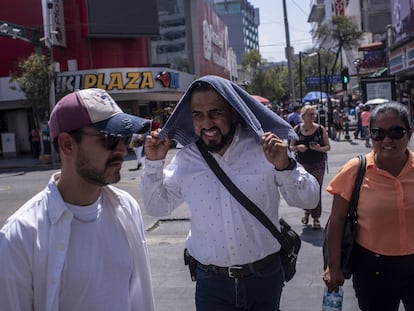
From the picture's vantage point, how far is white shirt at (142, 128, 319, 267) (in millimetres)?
2770

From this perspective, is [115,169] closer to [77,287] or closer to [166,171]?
[77,287]

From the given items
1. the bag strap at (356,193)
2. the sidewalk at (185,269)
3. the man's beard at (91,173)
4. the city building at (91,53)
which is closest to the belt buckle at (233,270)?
the bag strap at (356,193)

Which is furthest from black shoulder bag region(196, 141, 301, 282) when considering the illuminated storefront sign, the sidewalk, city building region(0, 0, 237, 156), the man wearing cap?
the illuminated storefront sign

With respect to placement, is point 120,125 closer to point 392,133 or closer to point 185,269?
point 392,133

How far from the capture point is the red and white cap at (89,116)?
6.62 feet

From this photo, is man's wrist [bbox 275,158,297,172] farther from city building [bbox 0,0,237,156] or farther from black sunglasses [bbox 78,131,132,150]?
city building [bbox 0,0,237,156]

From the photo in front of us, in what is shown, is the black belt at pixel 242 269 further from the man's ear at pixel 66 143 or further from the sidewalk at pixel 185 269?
the sidewalk at pixel 185 269

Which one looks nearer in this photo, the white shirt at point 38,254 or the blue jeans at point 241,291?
the white shirt at point 38,254

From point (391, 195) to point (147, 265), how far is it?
1.56 meters

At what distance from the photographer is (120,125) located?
2066 millimetres

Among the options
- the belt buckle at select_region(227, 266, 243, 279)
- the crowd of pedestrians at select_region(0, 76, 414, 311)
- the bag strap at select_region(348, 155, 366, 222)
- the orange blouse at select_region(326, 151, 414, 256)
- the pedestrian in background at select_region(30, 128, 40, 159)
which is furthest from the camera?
the pedestrian in background at select_region(30, 128, 40, 159)

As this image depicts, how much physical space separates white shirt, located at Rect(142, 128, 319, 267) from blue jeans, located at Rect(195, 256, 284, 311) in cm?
9

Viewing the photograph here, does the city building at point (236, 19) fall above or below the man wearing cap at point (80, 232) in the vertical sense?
above

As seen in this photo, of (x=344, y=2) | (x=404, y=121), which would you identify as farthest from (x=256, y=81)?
(x=404, y=121)
